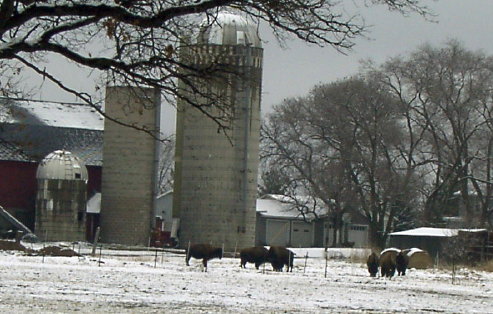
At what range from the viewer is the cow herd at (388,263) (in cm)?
4022

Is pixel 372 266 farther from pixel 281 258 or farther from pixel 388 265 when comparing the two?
pixel 281 258

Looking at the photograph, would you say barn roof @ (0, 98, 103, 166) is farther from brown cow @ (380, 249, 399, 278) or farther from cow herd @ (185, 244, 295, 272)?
brown cow @ (380, 249, 399, 278)

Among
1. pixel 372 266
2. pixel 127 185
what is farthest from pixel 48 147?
pixel 372 266

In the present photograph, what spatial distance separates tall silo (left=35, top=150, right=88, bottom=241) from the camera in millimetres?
63250

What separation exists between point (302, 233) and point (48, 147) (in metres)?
22.7

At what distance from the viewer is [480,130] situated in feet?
249

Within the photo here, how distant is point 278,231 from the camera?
8406cm

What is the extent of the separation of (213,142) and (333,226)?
72.6ft

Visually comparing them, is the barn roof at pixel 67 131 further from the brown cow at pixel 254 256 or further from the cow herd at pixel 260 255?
the brown cow at pixel 254 256

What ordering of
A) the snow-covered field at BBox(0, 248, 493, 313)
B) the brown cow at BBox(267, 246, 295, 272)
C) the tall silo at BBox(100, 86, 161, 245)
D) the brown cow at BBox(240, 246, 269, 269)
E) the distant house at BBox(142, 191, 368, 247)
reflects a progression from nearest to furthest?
the snow-covered field at BBox(0, 248, 493, 313)
the brown cow at BBox(267, 246, 295, 272)
the brown cow at BBox(240, 246, 269, 269)
the tall silo at BBox(100, 86, 161, 245)
the distant house at BBox(142, 191, 368, 247)

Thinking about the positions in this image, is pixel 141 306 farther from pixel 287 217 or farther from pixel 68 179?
pixel 287 217

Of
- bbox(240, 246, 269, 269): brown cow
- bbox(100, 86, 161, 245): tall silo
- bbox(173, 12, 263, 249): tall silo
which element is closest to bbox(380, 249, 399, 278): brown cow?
bbox(240, 246, 269, 269): brown cow

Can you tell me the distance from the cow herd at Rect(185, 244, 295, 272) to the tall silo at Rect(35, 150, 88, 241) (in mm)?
21836

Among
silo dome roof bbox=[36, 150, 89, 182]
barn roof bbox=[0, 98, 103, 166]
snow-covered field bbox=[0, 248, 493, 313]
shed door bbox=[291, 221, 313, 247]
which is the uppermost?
barn roof bbox=[0, 98, 103, 166]
